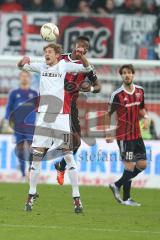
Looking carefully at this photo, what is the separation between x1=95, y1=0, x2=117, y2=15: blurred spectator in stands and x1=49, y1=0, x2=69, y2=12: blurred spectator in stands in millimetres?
893

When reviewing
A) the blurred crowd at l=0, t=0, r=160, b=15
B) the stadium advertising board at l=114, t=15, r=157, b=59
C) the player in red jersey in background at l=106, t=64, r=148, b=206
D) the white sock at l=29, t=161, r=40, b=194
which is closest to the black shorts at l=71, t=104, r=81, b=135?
the player in red jersey in background at l=106, t=64, r=148, b=206

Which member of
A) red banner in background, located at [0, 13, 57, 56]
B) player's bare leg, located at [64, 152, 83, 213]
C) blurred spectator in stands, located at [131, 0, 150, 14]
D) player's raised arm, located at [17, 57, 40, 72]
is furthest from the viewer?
blurred spectator in stands, located at [131, 0, 150, 14]

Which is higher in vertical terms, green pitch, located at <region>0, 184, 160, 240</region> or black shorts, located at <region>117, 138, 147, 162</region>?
black shorts, located at <region>117, 138, 147, 162</region>

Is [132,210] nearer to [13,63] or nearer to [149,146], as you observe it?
[149,146]

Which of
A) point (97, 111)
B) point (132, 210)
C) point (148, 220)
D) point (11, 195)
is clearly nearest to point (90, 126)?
point (97, 111)

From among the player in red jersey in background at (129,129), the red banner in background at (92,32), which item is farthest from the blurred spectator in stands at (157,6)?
the player in red jersey in background at (129,129)

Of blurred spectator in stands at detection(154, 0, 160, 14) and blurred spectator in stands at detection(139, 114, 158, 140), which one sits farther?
blurred spectator in stands at detection(154, 0, 160, 14)

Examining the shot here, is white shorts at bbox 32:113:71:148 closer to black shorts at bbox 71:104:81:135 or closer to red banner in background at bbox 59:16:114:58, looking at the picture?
black shorts at bbox 71:104:81:135

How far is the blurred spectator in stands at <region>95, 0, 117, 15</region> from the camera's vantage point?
24.2 metres

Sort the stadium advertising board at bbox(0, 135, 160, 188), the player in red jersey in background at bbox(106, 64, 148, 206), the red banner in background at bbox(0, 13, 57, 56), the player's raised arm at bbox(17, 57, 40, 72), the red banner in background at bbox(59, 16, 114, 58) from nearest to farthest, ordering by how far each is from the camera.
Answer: the player's raised arm at bbox(17, 57, 40, 72), the player in red jersey in background at bbox(106, 64, 148, 206), the stadium advertising board at bbox(0, 135, 160, 188), the red banner in background at bbox(0, 13, 57, 56), the red banner in background at bbox(59, 16, 114, 58)

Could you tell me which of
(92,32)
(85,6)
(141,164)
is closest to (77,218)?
(141,164)

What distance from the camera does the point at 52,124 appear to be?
12.9 metres

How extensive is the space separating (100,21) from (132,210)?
1106cm

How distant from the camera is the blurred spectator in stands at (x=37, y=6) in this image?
24.2 m
